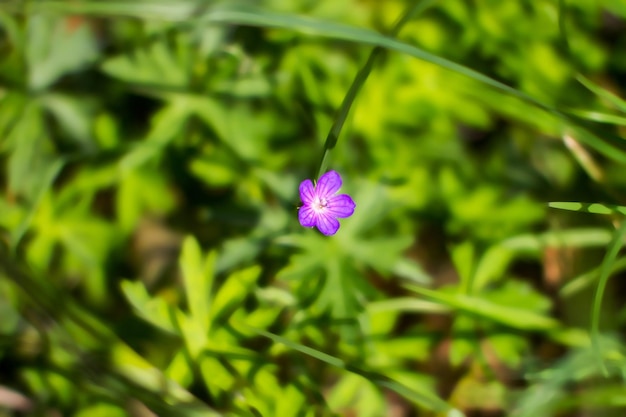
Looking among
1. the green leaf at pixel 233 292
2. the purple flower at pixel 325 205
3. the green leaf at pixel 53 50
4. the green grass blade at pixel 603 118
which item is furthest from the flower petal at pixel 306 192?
the green leaf at pixel 53 50

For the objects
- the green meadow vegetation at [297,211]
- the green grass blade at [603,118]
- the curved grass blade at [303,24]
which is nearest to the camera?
the curved grass blade at [303,24]

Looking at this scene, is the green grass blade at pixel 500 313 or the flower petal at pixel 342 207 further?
the green grass blade at pixel 500 313

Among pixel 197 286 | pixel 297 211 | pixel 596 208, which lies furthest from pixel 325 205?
pixel 596 208

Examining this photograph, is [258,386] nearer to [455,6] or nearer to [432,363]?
[432,363]

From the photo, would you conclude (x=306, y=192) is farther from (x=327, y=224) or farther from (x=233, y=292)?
(x=233, y=292)

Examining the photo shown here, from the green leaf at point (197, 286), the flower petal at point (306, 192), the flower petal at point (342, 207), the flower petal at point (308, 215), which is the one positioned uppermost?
the flower petal at point (342, 207)

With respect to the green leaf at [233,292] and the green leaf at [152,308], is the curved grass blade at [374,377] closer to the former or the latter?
the green leaf at [233,292]
